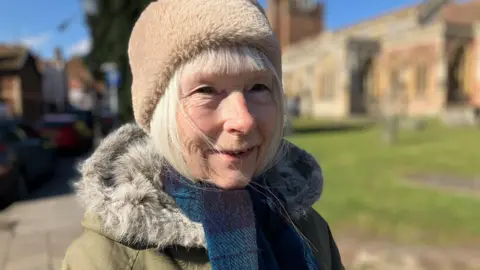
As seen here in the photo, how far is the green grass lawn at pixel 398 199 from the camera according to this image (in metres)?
4.96

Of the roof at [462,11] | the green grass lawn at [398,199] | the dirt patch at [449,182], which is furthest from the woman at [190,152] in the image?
the roof at [462,11]

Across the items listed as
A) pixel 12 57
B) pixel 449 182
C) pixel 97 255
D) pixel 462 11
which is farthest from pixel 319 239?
pixel 462 11

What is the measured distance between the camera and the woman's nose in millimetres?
1136

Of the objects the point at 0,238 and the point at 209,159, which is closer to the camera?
the point at 209,159

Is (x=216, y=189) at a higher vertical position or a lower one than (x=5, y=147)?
higher

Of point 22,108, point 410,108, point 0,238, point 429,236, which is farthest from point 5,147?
point 410,108

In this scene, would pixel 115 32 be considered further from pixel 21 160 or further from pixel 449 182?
pixel 449 182

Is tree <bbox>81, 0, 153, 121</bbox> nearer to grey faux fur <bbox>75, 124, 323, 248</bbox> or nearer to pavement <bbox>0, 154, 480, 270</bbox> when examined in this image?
pavement <bbox>0, 154, 480, 270</bbox>

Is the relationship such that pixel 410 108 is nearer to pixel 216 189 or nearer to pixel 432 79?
pixel 432 79

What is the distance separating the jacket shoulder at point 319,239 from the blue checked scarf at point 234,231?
0.30 feet

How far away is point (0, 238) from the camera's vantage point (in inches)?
A: 209

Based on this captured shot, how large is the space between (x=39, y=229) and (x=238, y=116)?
18.3ft

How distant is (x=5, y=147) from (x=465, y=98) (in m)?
33.5

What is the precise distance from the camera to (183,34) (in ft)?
3.78
